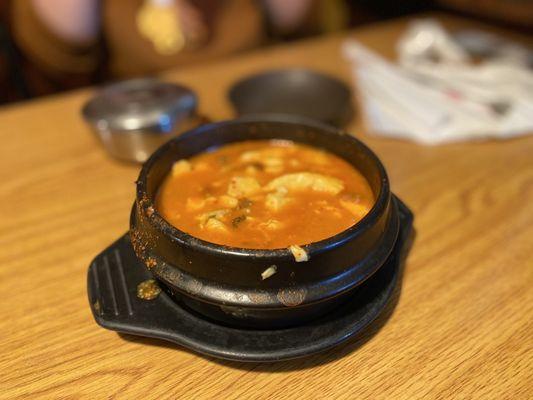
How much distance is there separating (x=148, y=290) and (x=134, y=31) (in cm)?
198

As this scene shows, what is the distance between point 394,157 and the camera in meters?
1.66

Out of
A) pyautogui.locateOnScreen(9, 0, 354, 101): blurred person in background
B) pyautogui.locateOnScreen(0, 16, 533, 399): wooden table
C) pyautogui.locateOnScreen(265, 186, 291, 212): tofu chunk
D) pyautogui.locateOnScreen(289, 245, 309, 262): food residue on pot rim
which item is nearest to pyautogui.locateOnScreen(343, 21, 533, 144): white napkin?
pyautogui.locateOnScreen(0, 16, 533, 399): wooden table

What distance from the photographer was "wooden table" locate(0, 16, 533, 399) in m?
0.90

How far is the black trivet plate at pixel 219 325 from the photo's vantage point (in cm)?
87

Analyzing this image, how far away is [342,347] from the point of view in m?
0.97

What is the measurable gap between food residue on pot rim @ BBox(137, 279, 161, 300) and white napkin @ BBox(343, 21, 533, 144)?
3.70 ft

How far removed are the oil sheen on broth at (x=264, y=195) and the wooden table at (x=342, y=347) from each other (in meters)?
0.25

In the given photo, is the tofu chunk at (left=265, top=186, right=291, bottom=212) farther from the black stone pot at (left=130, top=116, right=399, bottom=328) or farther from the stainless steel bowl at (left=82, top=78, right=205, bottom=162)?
the stainless steel bowl at (left=82, top=78, right=205, bottom=162)

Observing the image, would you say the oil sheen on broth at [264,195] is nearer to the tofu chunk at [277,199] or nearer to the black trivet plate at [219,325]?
the tofu chunk at [277,199]

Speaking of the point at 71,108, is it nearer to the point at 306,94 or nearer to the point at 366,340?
the point at 306,94

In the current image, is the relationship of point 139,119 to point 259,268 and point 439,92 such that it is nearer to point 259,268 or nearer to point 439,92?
point 259,268

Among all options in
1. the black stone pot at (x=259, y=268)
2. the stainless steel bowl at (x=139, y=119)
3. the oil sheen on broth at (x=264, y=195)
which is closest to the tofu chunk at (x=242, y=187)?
the oil sheen on broth at (x=264, y=195)

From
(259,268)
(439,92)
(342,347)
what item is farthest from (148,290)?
(439,92)

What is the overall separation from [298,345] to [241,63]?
175cm
